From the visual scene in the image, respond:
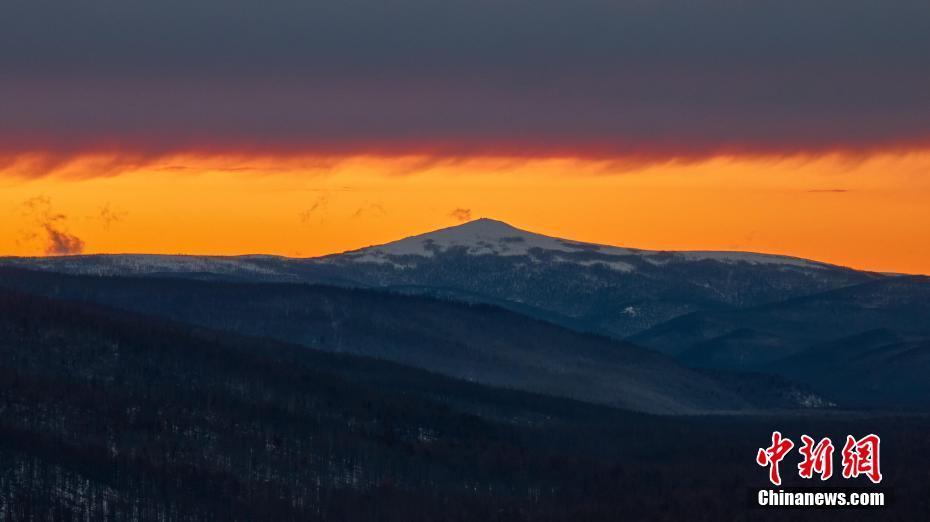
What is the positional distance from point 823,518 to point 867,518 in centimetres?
401

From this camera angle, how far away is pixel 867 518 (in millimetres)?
198500

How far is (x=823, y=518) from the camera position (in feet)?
656
